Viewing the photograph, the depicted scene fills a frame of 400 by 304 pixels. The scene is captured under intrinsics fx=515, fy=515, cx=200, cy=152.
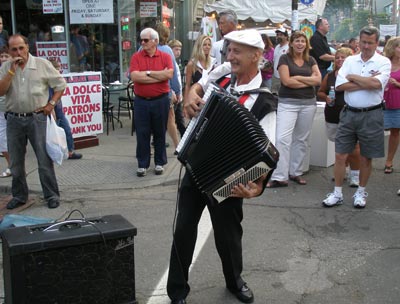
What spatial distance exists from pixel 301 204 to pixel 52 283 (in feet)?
11.8

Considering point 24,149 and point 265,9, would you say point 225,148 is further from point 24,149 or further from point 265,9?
point 265,9

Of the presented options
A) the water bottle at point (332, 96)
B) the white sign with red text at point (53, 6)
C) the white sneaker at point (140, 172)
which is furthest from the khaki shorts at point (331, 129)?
the white sign with red text at point (53, 6)

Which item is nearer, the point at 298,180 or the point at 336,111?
the point at 336,111

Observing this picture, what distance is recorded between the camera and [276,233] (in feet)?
16.5

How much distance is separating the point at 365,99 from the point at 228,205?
2.89m

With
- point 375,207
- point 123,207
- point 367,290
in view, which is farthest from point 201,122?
point 375,207

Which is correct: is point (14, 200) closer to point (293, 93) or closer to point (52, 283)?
point (52, 283)

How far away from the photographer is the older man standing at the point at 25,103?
5.55 meters

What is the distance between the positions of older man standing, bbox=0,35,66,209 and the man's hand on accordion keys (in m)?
3.35

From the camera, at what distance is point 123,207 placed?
5.89 metres

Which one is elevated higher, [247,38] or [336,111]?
[247,38]

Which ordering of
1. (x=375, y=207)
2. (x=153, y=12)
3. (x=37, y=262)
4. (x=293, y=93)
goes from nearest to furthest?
(x=37, y=262)
(x=375, y=207)
(x=293, y=93)
(x=153, y=12)

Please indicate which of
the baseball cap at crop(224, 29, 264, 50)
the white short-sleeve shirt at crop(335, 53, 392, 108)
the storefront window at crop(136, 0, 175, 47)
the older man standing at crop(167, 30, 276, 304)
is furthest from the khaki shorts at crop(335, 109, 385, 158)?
the storefront window at crop(136, 0, 175, 47)

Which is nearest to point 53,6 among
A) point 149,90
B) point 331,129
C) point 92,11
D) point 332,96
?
point 92,11
